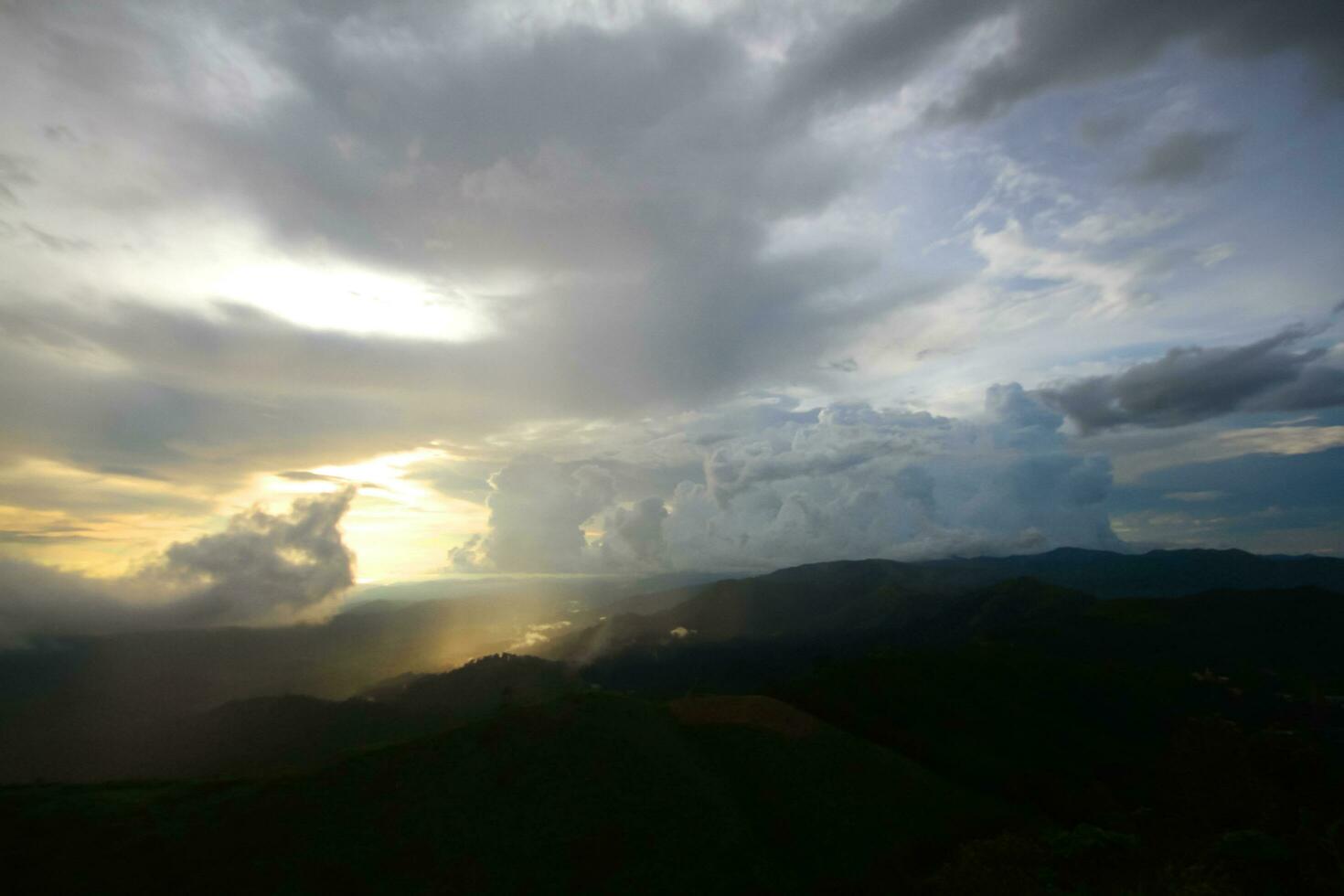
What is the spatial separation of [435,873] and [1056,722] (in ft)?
370

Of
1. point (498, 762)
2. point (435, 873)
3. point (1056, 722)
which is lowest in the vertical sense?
point (1056, 722)

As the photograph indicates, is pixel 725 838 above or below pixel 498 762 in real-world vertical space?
below

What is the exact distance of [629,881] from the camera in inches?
2467

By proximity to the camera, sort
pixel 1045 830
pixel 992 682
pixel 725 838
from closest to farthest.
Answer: pixel 725 838 → pixel 1045 830 → pixel 992 682

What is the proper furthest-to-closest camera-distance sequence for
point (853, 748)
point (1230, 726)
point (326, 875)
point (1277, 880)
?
point (1230, 726) → point (853, 748) → point (326, 875) → point (1277, 880)

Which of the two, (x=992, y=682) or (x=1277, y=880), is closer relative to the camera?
(x=1277, y=880)

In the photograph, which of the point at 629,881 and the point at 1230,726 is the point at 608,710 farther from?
the point at 1230,726

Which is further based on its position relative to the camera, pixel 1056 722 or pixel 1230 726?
pixel 1056 722

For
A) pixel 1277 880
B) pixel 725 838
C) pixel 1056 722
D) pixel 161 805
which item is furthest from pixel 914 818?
pixel 161 805

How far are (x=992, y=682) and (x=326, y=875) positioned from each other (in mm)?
125684

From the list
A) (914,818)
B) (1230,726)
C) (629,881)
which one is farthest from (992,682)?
(629,881)

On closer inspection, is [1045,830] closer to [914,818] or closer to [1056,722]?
[914,818]

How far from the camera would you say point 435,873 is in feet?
204

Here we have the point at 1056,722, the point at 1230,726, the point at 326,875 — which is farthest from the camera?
the point at 1056,722
